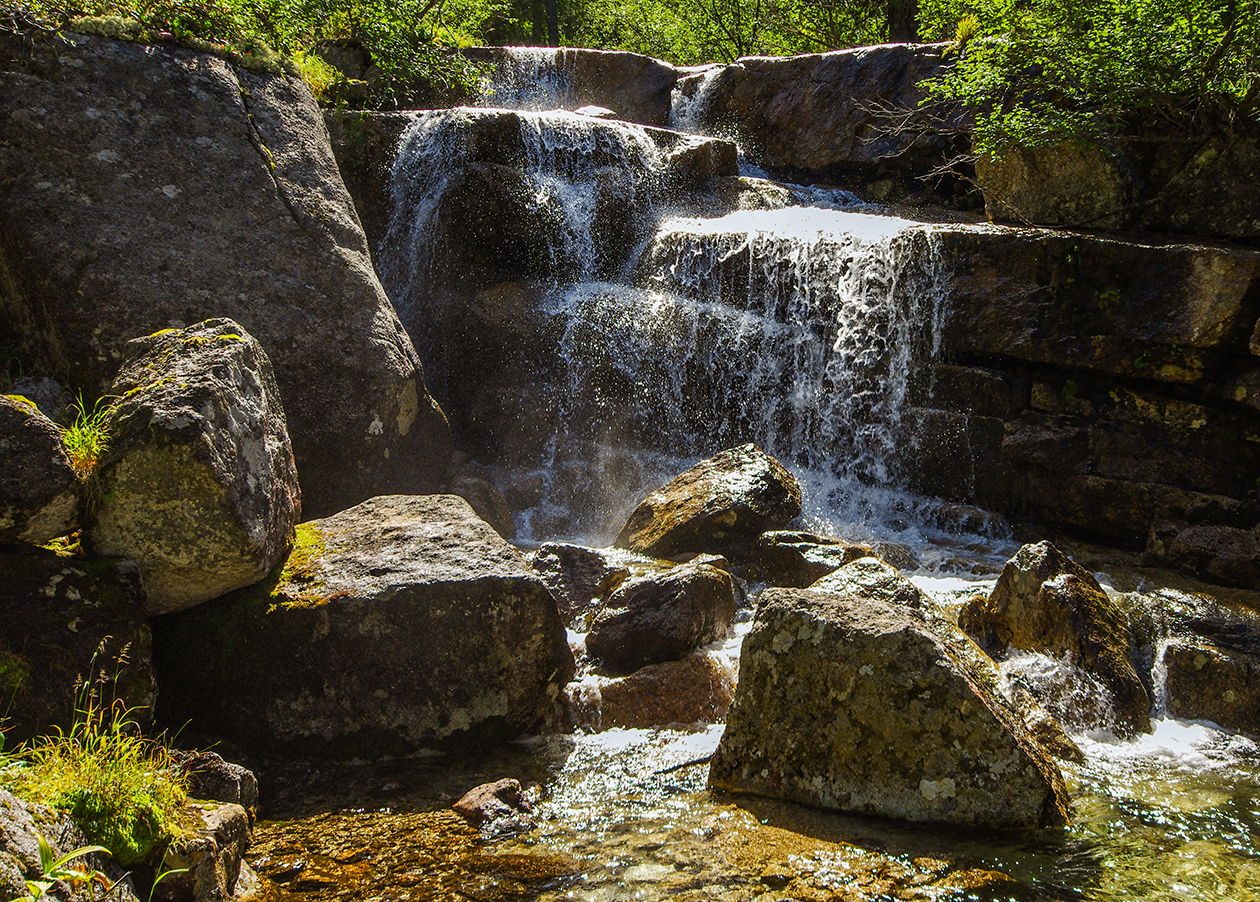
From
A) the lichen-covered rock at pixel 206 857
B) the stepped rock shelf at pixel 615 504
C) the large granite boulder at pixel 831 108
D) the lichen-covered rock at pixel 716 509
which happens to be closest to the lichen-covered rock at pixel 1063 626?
the stepped rock shelf at pixel 615 504

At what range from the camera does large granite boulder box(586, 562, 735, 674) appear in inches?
221

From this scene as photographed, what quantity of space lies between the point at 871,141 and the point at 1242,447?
8.89 meters

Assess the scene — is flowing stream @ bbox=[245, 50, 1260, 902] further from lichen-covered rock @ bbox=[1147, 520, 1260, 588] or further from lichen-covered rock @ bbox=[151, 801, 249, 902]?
lichen-covered rock @ bbox=[1147, 520, 1260, 588]

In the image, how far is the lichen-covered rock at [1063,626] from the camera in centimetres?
547

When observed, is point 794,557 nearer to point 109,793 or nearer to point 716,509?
point 716,509

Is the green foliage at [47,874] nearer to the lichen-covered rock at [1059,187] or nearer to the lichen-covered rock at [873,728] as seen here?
the lichen-covered rock at [873,728]

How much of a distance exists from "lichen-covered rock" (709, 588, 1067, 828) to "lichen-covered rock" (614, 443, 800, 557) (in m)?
3.52

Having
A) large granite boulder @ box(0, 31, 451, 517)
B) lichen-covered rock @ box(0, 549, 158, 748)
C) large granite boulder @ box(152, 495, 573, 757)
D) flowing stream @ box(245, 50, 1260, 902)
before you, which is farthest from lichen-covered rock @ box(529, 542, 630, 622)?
lichen-covered rock @ box(0, 549, 158, 748)

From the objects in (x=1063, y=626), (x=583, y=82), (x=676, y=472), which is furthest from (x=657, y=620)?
(x=583, y=82)

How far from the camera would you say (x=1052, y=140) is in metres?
9.98

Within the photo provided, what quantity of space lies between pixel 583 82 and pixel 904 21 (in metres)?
9.70

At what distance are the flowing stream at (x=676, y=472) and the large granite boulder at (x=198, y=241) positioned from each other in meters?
3.10

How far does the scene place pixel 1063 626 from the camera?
19.2ft

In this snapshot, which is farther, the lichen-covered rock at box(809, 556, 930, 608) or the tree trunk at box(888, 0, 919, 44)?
the tree trunk at box(888, 0, 919, 44)
